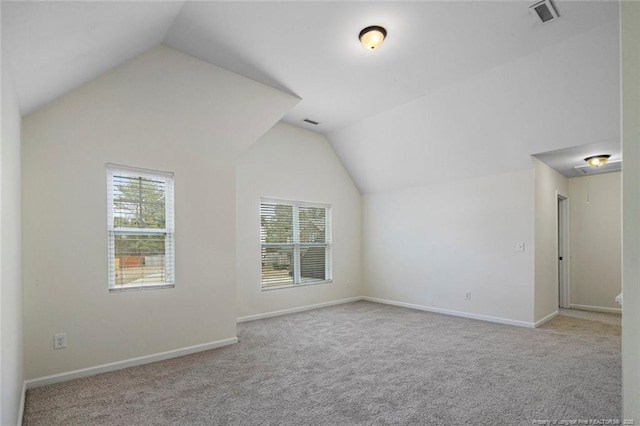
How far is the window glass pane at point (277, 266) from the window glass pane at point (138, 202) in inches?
81.8

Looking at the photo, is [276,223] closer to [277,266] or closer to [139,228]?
[277,266]

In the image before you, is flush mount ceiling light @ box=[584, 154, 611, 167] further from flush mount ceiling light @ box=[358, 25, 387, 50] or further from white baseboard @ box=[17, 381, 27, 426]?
white baseboard @ box=[17, 381, 27, 426]

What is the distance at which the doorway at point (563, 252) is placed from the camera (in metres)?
6.31

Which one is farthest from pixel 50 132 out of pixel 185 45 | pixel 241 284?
pixel 241 284

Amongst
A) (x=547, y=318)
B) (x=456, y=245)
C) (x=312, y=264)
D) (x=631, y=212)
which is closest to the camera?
(x=631, y=212)

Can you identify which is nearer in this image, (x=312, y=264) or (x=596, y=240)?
(x=596, y=240)

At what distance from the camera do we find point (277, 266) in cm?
570

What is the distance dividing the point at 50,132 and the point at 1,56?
1471mm

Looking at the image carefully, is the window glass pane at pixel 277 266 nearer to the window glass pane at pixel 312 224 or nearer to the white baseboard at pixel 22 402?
the window glass pane at pixel 312 224

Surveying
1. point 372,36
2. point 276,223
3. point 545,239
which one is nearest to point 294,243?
point 276,223

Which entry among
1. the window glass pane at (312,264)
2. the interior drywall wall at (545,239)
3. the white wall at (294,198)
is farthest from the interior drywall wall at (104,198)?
the interior drywall wall at (545,239)

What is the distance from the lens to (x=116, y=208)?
3.45 metres

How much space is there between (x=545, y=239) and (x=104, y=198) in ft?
18.6

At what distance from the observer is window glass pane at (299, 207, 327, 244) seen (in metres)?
6.13
